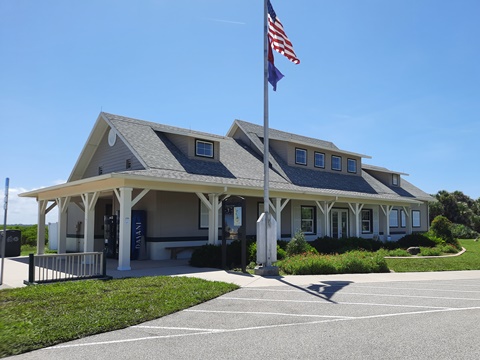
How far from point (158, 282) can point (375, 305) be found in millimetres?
5443

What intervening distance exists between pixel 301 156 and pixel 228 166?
23.4 feet

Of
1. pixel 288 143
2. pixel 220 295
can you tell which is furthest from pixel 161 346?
pixel 288 143

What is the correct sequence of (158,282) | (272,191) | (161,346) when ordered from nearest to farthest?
(161,346)
(158,282)
(272,191)

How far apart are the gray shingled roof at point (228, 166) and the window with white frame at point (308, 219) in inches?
60.8

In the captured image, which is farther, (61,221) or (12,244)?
(12,244)

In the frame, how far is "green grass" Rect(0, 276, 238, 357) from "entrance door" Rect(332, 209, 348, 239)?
1656cm

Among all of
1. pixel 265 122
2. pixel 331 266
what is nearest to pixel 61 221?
pixel 265 122

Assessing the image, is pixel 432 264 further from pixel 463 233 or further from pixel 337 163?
pixel 463 233

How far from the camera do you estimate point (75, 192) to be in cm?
1775

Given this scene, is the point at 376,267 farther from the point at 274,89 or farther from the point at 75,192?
the point at 75,192

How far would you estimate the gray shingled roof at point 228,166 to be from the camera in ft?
58.4

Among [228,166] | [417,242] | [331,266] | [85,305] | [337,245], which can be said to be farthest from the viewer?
[417,242]

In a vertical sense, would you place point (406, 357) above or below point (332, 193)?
below

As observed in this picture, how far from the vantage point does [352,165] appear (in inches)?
1204
